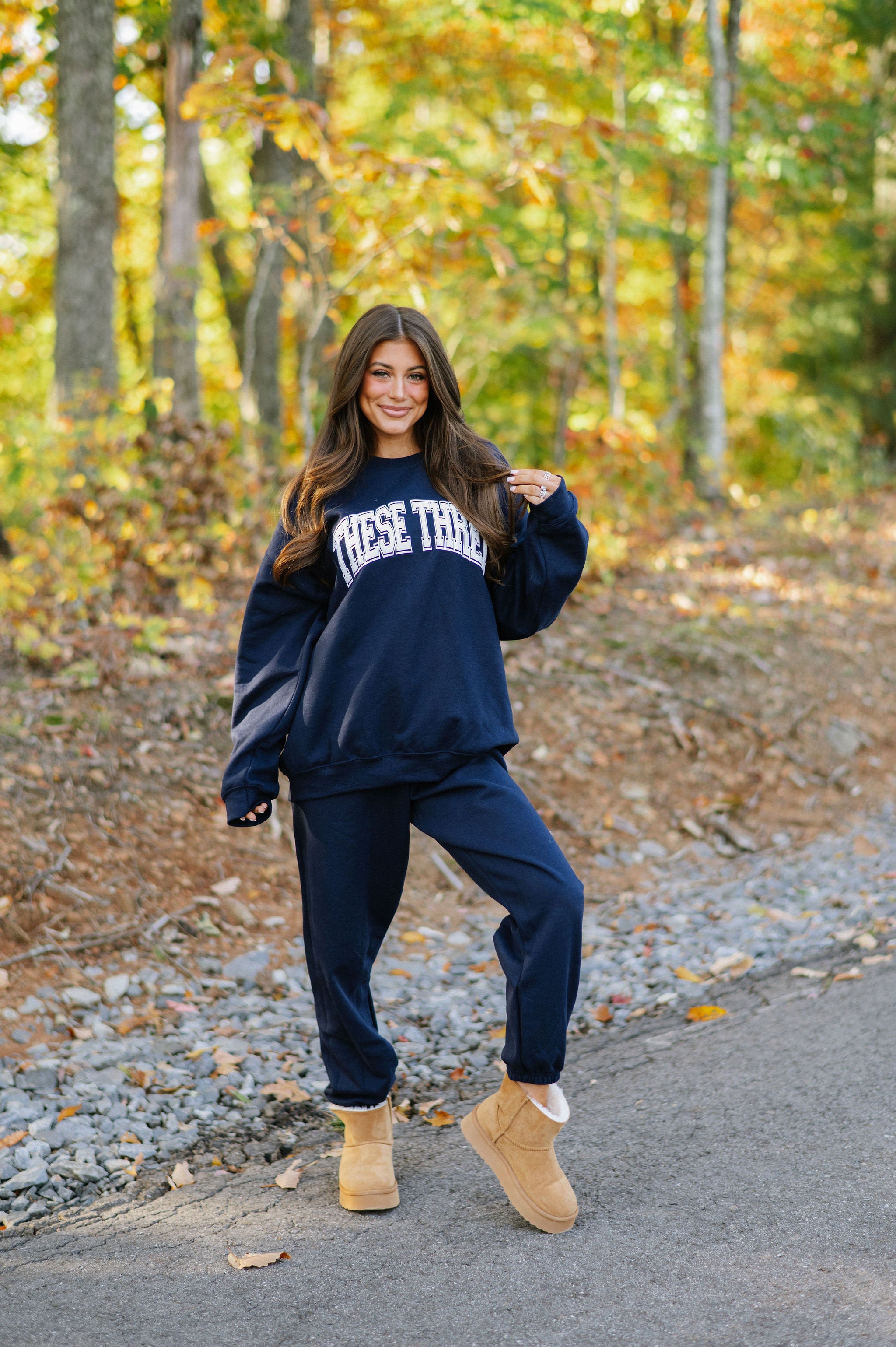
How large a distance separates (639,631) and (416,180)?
3.31 m

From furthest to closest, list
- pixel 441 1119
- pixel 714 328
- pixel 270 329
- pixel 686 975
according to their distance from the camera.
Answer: pixel 270 329 < pixel 714 328 < pixel 686 975 < pixel 441 1119

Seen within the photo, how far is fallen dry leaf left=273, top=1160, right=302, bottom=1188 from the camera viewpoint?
3.16 metres

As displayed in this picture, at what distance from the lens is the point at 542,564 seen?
3.11 meters

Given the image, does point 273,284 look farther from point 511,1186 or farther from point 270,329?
point 511,1186

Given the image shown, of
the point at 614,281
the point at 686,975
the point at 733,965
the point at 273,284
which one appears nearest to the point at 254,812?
the point at 686,975

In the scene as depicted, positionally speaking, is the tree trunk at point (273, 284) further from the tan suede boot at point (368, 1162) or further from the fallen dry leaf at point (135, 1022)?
the tan suede boot at point (368, 1162)

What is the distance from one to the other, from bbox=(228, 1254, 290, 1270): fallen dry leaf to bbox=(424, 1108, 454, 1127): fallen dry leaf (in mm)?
802

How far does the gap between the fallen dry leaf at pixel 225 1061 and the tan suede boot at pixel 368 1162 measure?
76 centimetres

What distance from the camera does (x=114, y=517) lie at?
7.19 meters

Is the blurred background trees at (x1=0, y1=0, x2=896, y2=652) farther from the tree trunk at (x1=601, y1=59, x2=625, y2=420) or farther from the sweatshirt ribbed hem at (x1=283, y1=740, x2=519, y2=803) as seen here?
the sweatshirt ribbed hem at (x1=283, y1=740, x2=519, y2=803)

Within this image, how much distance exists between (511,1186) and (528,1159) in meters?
0.09

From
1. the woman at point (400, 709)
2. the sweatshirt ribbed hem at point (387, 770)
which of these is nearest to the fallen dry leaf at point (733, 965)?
the woman at point (400, 709)

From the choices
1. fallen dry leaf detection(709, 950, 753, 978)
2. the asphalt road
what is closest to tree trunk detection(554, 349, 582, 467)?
fallen dry leaf detection(709, 950, 753, 978)

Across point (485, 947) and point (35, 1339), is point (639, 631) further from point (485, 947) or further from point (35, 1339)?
point (35, 1339)
